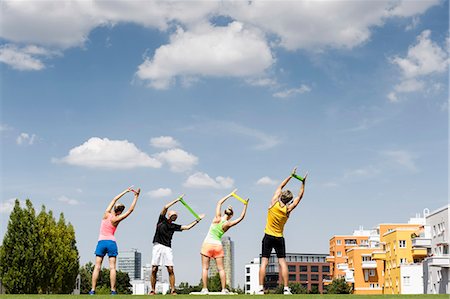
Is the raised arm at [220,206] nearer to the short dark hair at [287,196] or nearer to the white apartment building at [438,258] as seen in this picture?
the short dark hair at [287,196]

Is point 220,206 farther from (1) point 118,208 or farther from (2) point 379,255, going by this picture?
(2) point 379,255

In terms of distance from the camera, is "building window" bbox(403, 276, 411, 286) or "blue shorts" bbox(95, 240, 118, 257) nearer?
"blue shorts" bbox(95, 240, 118, 257)

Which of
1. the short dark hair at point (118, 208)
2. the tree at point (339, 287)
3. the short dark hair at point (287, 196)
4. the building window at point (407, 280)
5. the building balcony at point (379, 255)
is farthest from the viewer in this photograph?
the tree at point (339, 287)

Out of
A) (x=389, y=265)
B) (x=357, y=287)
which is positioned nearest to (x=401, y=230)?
(x=389, y=265)

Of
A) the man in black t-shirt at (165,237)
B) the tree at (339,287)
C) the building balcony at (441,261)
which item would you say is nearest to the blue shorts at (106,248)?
the man in black t-shirt at (165,237)

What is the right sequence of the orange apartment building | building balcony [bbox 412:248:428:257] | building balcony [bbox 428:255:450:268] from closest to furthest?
building balcony [bbox 428:255:450:268], building balcony [bbox 412:248:428:257], the orange apartment building

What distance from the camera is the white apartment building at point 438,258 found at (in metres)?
82.1

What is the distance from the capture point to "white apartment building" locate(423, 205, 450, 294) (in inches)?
3231

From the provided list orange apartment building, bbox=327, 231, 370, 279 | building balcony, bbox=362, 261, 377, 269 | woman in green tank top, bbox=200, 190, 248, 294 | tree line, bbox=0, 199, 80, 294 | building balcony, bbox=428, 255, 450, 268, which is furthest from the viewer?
orange apartment building, bbox=327, 231, 370, 279

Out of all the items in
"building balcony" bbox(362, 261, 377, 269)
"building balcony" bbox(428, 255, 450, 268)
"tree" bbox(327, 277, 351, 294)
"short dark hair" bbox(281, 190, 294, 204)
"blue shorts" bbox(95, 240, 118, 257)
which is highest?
"short dark hair" bbox(281, 190, 294, 204)

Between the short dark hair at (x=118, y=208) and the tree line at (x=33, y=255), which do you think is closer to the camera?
the short dark hair at (x=118, y=208)

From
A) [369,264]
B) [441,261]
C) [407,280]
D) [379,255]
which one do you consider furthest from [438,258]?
[369,264]

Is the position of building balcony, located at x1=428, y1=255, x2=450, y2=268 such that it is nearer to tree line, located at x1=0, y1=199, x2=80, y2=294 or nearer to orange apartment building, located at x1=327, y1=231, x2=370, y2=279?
tree line, located at x1=0, y1=199, x2=80, y2=294

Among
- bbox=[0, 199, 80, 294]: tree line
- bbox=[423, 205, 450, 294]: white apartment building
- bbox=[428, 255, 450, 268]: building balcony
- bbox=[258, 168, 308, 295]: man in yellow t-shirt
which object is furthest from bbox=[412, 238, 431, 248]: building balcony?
bbox=[258, 168, 308, 295]: man in yellow t-shirt
